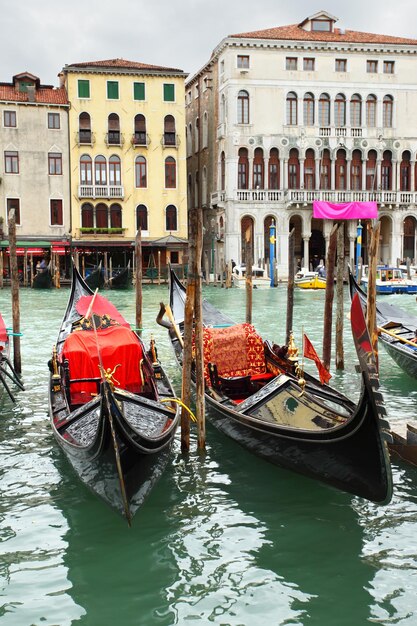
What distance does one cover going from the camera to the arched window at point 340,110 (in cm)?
2159

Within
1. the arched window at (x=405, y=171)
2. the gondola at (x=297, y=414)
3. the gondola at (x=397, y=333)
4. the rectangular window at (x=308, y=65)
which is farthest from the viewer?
the arched window at (x=405, y=171)

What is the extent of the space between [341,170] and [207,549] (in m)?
19.8

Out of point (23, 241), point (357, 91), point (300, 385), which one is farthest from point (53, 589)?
point (357, 91)

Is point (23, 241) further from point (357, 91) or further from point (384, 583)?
point (384, 583)

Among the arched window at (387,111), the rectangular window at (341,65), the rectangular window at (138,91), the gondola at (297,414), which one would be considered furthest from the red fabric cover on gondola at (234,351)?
the arched window at (387,111)

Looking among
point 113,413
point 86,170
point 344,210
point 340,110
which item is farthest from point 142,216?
point 113,413

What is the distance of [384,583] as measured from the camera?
3.01 m

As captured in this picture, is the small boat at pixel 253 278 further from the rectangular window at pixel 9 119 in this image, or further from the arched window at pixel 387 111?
the rectangular window at pixel 9 119

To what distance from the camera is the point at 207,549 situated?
10.9 ft

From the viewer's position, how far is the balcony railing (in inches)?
808

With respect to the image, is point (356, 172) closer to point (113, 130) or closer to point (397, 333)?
point (113, 130)

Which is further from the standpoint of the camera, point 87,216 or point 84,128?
point 87,216

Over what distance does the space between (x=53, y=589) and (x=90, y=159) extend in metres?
18.7

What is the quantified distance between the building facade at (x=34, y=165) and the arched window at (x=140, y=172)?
198 centimetres
